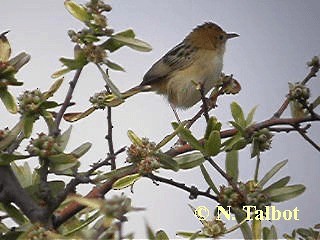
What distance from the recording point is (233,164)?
0.84 meters

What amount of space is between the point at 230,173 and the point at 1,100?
12.7 inches

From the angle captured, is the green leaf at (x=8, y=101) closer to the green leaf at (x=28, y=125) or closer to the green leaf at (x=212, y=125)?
the green leaf at (x=28, y=125)

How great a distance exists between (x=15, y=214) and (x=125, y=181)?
0.15 m

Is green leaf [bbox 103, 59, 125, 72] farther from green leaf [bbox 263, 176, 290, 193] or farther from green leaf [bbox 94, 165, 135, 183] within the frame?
green leaf [bbox 263, 176, 290, 193]

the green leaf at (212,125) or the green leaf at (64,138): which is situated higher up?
the green leaf at (212,125)

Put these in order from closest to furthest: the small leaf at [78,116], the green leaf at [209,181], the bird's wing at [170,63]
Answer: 1. the green leaf at [209,181]
2. the small leaf at [78,116]
3. the bird's wing at [170,63]

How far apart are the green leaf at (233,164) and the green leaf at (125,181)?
127 mm

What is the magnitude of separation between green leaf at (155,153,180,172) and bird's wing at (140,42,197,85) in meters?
1.47

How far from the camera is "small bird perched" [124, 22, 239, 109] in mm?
2312

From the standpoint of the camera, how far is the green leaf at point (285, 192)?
2.56 ft

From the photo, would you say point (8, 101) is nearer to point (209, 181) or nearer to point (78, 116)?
point (78, 116)

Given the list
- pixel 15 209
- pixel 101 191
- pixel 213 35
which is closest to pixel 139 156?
pixel 101 191

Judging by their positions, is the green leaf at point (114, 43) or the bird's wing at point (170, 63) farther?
the bird's wing at point (170, 63)

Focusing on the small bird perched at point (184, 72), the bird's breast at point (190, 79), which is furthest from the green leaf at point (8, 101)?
the bird's breast at point (190, 79)
